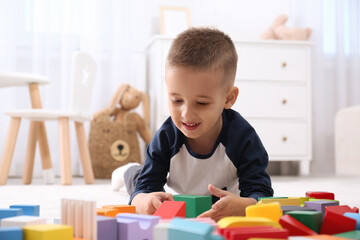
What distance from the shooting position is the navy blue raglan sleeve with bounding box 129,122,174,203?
1.03 m

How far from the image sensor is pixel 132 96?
2.45 meters

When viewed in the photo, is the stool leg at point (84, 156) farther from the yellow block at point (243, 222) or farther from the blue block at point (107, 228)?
the yellow block at point (243, 222)

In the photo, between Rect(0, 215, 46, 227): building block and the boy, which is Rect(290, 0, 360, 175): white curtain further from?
Rect(0, 215, 46, 227): building block

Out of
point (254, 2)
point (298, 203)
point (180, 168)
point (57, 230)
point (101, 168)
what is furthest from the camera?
point (254, 2)

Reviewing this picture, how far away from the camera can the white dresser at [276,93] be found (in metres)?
2.45

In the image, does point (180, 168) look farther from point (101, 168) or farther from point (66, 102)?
point (66, 102)

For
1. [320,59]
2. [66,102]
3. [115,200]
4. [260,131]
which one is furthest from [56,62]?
[320,59]

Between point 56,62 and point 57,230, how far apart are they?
2.20 m

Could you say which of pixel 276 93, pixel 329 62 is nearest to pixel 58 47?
pixel 276 93

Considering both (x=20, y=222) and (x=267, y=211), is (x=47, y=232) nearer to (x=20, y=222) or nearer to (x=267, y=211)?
(x=20, y=222)

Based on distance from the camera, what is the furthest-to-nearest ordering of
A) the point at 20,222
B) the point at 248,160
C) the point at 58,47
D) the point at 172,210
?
1. the point at 58,47
2. the point at 248,160
3. the point at 172,210
4. the point at 20,222

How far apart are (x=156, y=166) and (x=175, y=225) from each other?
0.58 meters

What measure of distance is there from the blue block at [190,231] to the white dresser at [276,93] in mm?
1979

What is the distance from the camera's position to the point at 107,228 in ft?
1.91
